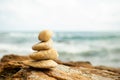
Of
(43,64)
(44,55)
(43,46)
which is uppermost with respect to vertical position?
(43,46)

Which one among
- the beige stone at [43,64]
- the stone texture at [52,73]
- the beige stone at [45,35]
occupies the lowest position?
the stone texture at [52,73]

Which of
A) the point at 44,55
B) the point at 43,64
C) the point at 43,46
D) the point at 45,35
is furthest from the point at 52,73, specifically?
the point at 45,35

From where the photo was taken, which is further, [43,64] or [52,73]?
[52,73]

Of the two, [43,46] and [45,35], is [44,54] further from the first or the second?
[45,35]

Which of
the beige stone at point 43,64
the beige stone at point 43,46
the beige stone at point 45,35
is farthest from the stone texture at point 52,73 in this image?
the beige stone at point 45,35

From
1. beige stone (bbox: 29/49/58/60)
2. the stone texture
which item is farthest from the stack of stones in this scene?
the stone texture

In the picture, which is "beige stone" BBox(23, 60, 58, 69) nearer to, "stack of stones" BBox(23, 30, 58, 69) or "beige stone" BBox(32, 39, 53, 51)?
"stack of stones" BBox(23, 30, 58, 69)

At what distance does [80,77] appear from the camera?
6.59m

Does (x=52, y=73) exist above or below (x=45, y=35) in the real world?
below

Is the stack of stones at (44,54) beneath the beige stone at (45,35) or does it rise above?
beneath

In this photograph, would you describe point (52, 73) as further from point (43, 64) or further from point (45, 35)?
point (45, 35)

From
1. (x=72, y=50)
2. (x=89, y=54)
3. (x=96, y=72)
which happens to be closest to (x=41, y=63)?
(x=96, y=72)

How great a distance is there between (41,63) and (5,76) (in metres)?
→ 0.90

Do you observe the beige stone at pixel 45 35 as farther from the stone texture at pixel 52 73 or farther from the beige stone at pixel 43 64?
the stone texture at pixel 52 73
